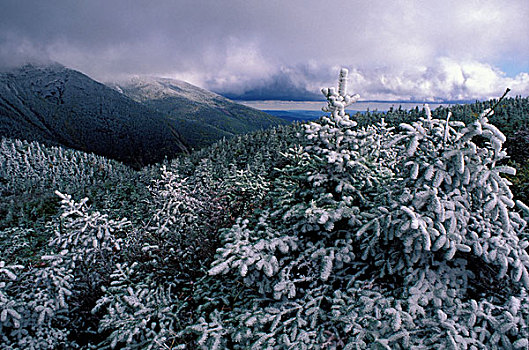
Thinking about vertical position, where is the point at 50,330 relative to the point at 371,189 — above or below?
below

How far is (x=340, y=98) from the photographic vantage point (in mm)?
5031

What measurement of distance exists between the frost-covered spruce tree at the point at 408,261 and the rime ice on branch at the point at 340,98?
3 centimetres

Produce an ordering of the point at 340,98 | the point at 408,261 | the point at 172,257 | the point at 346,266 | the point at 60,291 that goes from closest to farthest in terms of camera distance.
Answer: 1. the point at 408,261
2. the point at 346,266
3. the point at 340,98
4. the point at 60,291
5. the point at 172,257

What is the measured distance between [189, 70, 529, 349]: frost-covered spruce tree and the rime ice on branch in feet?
0.10

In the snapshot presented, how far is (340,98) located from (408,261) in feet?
9.86

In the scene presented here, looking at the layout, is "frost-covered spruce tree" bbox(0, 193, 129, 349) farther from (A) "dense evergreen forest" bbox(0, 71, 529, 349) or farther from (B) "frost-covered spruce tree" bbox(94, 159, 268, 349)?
(B) "frost-covered spruce tree" bbox(94, 159, 268, 349)

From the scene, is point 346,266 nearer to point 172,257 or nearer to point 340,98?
point 340,98

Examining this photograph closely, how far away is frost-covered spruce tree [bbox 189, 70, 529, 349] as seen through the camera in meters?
3.21

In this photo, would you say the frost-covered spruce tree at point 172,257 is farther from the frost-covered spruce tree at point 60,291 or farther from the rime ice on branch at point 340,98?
the rime ice on branch at point 340,98

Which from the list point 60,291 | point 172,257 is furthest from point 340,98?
point 60,291

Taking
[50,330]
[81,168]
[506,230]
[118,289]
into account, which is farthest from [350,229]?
[81,168]

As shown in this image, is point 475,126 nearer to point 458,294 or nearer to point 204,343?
point 458,294

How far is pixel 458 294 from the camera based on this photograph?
3771 millimetres

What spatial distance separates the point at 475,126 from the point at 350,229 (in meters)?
2.36
